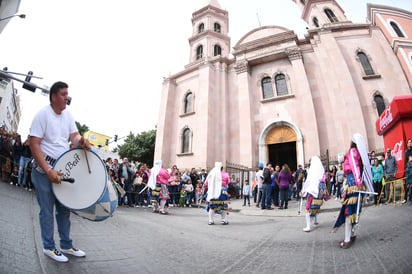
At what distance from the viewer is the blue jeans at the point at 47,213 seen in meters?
2.07

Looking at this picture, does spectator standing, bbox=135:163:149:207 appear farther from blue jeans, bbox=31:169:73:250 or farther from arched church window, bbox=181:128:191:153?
arched church window, bbox=181:128:191:153

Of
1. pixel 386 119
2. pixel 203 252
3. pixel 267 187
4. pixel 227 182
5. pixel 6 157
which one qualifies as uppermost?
pixel 386 119

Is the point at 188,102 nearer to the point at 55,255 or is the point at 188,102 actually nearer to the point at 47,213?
the point at 47,213

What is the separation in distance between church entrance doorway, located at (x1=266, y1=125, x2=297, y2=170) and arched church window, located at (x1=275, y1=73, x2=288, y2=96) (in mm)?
3259

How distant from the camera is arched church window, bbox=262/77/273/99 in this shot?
59.2 feet

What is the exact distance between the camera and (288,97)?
54.7ft

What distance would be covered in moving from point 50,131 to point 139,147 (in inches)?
1151

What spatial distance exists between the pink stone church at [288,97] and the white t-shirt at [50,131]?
1414 cm

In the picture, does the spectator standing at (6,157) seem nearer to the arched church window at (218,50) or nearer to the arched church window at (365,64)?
the arched church window at (218,50)

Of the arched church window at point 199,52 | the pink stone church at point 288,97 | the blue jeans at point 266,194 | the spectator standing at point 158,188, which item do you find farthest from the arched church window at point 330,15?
the spectator standing at point 158,188

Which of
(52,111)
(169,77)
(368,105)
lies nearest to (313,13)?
(368,105)

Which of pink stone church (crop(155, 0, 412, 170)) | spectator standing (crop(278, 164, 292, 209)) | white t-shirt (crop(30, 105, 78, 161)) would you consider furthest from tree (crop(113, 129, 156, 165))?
white t-shirt (crop(30, 105, 78, 161))

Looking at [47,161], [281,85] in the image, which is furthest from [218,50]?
[47,161]

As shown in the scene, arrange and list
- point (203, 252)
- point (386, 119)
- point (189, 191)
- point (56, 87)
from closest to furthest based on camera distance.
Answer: point (56, 87) < point (203, 252) < point (386, 119) < point (189, 191)
